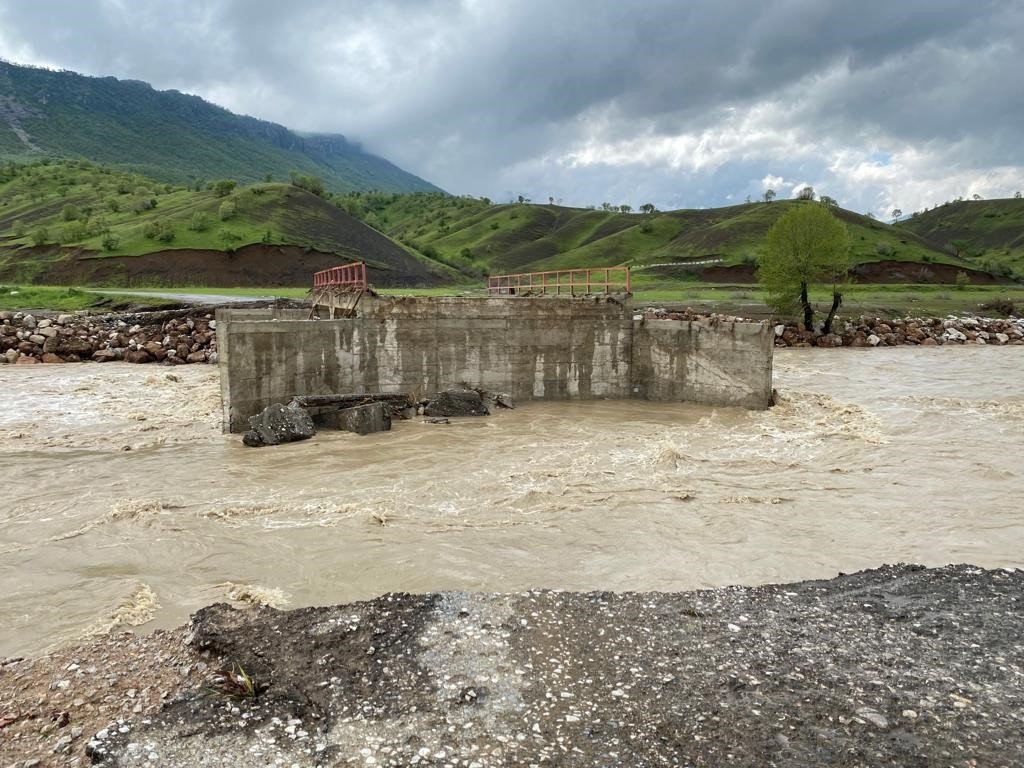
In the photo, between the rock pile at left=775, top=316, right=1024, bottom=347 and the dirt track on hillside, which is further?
the dirt track on hillside

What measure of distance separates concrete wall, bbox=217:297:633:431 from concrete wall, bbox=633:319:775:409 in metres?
0.66

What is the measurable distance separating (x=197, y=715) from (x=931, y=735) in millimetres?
5214

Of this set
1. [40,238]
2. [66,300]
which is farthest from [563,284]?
[40,238]

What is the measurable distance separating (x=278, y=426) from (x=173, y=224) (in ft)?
214

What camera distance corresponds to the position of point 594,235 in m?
129

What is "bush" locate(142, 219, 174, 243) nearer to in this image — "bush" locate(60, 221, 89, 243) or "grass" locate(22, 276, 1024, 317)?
"bush" locate(60, 221, 89, 243)

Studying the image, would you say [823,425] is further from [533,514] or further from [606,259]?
[606,259]

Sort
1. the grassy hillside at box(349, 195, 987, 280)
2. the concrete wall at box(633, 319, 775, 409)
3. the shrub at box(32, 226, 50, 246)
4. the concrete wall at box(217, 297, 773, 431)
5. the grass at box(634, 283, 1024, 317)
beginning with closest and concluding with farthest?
the concrete wall at box(217, 297, 773, 431) < the concrete wall at box(633, 319, 775, 409) < the grass at box(634, 283, 1024, 317) < the shrub at box(32, 226, 50, 246) < the grassy hillside at box(349, 195, 987, 280)

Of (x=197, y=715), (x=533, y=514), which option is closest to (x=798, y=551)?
(x=533, y=514)

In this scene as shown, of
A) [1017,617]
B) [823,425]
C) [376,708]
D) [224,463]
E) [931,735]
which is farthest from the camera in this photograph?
[823,425]

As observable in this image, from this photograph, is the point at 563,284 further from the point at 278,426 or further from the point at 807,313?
the point at 807,313

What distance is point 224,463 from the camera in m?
13.3

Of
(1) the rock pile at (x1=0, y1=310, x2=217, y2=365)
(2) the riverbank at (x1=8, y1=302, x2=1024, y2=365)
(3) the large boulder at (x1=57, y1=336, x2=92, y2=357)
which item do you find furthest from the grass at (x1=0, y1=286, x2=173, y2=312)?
(3) the large boulder at (x1=57, y1=336, x2=92, y2=357)

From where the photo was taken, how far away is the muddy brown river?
7.84 meters
